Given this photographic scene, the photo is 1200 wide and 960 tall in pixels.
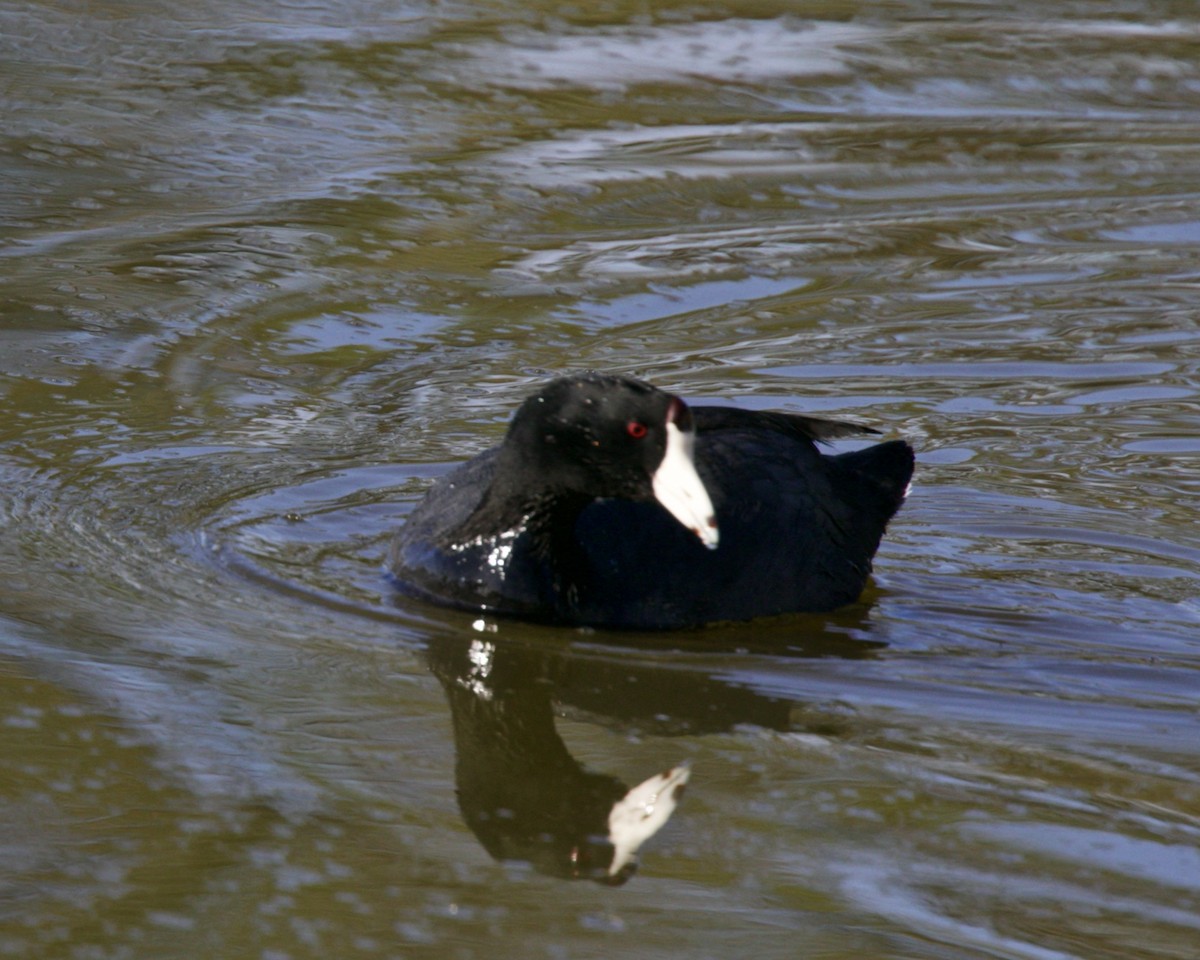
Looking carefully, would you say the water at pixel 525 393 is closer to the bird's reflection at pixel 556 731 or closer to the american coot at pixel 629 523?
the bird's reflection at pixel 556 731

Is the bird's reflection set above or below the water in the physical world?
below

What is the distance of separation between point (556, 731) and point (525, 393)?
2302 mm

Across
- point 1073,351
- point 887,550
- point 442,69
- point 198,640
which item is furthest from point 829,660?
point 442,69

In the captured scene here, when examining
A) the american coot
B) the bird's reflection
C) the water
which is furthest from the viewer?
the american coot

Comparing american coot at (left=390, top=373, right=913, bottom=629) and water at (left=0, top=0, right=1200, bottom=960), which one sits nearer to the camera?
water at (left=0, top=0, right=1200, bottom=960)

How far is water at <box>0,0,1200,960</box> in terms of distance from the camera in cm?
303

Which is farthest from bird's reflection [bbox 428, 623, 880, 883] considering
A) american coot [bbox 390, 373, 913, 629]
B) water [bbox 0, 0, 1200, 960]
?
american coot [bbox 390, 373, 913, 629]

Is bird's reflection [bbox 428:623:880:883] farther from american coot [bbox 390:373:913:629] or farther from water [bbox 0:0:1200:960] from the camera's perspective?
american coot [bbox 390:373:913:629]

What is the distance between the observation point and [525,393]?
5.89 m

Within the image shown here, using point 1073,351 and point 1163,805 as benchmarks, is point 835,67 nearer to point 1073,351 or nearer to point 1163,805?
point 1073,351

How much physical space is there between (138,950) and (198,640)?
4.20ft

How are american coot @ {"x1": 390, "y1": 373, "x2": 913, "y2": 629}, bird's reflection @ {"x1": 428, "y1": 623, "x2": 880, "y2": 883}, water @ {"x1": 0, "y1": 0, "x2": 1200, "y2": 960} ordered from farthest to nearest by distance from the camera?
american coot @ {"x1": 390, "y1": 373, "x2": 913, "y2": 629}
bird's reflection @ {"x1": 428, "y1": 623, "x2": 880, "y2": 883}
water @ {"x1": 0, "y1": 0, "x2": 1200, "y2": 960}

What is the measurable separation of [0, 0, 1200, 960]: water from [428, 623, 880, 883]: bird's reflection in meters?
0.02

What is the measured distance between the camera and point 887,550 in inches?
194
